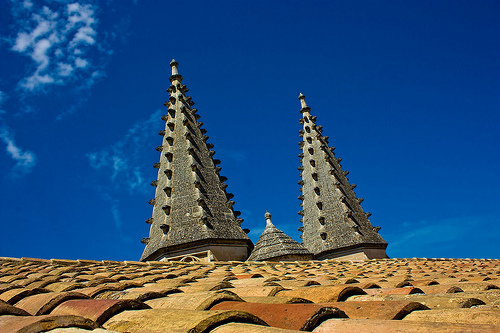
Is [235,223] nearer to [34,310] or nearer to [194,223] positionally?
[194,223]

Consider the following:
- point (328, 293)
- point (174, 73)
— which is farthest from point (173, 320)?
point (174, 73)

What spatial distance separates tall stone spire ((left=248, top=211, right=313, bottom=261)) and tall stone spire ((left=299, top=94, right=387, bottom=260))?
6218mm

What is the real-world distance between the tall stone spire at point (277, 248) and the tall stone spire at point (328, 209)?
6.22m

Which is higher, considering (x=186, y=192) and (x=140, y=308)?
(x=186, y=192)

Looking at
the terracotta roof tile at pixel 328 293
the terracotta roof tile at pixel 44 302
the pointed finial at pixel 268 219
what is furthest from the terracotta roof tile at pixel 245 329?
the pointed finial at pixel 268 219

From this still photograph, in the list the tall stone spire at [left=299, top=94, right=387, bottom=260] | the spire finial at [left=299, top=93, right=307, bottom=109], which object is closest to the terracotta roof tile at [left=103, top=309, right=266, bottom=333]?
the tall stone spire at [left=299, top=94, right=387, bottom=260]

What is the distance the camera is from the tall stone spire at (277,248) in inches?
558

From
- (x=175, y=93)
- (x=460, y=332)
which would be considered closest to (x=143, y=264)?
(x=460, y=332)

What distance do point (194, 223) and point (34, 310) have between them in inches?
528

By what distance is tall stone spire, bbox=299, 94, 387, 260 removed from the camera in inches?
804

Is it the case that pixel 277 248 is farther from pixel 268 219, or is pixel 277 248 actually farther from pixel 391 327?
pixel 391 327

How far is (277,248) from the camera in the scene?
14.4m

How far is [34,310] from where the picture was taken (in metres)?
3.31

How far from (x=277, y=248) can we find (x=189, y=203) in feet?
15.7
